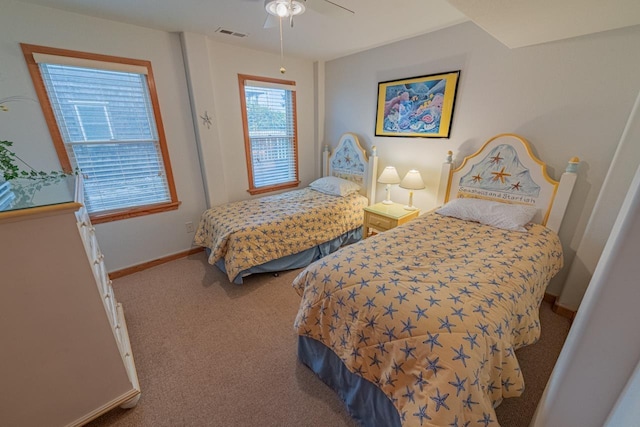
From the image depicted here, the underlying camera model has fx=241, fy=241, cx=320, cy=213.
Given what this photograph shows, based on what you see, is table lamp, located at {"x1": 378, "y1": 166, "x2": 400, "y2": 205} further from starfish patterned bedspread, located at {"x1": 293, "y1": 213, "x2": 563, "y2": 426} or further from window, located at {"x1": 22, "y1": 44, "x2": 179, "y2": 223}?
window, located at {"x1": 22, "y1": 44, "x2": 179, "y2": 223}

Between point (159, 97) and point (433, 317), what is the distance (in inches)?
121

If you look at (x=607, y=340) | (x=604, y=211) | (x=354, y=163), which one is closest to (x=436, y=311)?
(x=607, y=340)

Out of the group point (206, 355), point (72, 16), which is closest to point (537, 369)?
point (206, 355)

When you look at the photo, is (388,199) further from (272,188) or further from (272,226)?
(272,188)

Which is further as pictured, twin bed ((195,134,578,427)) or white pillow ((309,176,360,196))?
white pillow ((309,176,360,196))

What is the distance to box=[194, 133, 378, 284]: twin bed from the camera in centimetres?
227

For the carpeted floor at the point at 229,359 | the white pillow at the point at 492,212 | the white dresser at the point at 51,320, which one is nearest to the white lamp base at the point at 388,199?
the white pillow at the point at 492,212

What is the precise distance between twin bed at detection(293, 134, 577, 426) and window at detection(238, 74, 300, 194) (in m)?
2.21

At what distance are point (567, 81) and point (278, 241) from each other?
8.92ft

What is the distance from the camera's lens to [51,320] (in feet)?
3.50

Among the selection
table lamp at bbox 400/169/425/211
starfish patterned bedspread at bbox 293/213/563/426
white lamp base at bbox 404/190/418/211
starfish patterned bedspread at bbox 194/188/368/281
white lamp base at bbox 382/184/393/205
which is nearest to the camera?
starfish patterned bedspread at bbox 293/213/563/426

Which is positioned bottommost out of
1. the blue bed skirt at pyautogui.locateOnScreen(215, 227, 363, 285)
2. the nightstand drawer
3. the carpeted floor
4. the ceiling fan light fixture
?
the carpeted floor

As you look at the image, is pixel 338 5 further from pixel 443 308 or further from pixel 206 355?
pixel 206 355

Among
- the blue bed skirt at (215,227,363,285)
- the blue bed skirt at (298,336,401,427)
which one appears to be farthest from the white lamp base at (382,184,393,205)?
the blue bed skirt at (298,336,401,427)
